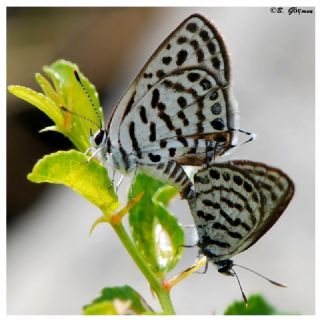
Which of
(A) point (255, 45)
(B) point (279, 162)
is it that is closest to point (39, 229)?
(B) point (279, 162)

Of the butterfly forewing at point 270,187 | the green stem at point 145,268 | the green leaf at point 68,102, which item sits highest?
the green leaf at point 68,102

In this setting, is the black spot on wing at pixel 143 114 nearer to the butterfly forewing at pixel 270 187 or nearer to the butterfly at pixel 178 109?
the butterfly at pixel 178 109

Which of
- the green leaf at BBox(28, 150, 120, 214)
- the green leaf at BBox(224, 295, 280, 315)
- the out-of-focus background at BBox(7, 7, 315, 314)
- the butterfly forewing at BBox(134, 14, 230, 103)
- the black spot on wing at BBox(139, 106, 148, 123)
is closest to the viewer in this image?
the green leaf at BBox(28, 150, 120, 214)

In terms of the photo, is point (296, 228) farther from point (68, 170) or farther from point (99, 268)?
point (68, 170)

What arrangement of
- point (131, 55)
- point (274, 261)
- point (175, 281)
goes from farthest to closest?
point (131, 55) < point (274, 261) < point (175, 281)

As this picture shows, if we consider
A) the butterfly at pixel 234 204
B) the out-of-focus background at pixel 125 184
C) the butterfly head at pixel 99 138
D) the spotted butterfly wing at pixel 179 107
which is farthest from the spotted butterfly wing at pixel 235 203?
the out-of-focus background at pixel 125 184

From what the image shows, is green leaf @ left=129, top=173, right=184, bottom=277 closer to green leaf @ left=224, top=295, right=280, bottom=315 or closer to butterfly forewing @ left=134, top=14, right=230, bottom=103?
green leaf @ left=224, top=295, right=280, bottom=315

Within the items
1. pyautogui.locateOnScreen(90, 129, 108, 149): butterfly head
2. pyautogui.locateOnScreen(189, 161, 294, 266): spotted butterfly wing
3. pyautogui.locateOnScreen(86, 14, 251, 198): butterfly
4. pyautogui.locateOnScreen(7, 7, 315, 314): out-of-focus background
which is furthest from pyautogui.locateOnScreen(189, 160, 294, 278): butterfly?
pyautogui.locateOnScreen(7, 7, 315, 314): out-of-focus background
